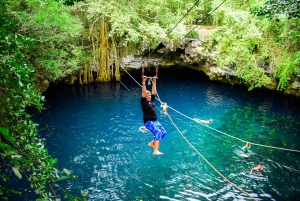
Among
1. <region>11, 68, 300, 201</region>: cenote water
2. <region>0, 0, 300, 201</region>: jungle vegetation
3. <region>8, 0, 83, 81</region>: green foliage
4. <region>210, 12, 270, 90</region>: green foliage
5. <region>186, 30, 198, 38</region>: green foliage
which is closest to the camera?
<region>11, 68, 300, 201</region>: cenote water

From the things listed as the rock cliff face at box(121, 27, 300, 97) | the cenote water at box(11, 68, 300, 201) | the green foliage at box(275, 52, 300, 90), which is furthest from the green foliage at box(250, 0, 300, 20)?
the rock cliff face at box(121, 27, 300, 97)

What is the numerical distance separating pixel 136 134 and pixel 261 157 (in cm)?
493

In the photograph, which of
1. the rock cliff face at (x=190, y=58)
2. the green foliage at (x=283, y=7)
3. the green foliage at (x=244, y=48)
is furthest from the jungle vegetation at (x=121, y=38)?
the green foliage at (x=283, y=7)

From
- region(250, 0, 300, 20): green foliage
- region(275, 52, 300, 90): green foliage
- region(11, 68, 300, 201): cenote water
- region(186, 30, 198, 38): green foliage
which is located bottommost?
region(11, 68, 300, 201): cenote water

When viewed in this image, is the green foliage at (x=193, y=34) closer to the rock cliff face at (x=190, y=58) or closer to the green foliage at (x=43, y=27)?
the rock cliff face at (x=190, y=58)

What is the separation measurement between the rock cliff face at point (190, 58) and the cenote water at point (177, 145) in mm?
1699

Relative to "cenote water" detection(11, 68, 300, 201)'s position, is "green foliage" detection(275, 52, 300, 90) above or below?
above

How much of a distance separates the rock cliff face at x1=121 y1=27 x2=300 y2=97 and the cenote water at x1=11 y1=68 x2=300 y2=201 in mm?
1699

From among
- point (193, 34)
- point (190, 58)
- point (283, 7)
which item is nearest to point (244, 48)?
point (193, 34)

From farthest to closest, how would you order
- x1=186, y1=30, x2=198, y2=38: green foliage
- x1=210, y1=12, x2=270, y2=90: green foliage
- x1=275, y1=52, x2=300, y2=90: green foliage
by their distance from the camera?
x1=186, y1=30, x2=198, y2=38: green foliage, x1=210, y1=12, x2=270, y2=90: green foliage, x1=275, y1=52, x2=300, y2=90: green foliage

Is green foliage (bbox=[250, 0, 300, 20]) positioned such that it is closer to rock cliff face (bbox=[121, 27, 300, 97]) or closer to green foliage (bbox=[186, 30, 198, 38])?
rock cliff face (bbox=[121, 27, 300, 97])

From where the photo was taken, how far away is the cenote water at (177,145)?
6699mm

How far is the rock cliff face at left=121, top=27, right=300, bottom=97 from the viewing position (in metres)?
17.7

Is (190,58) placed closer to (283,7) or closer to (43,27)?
(43,27)
